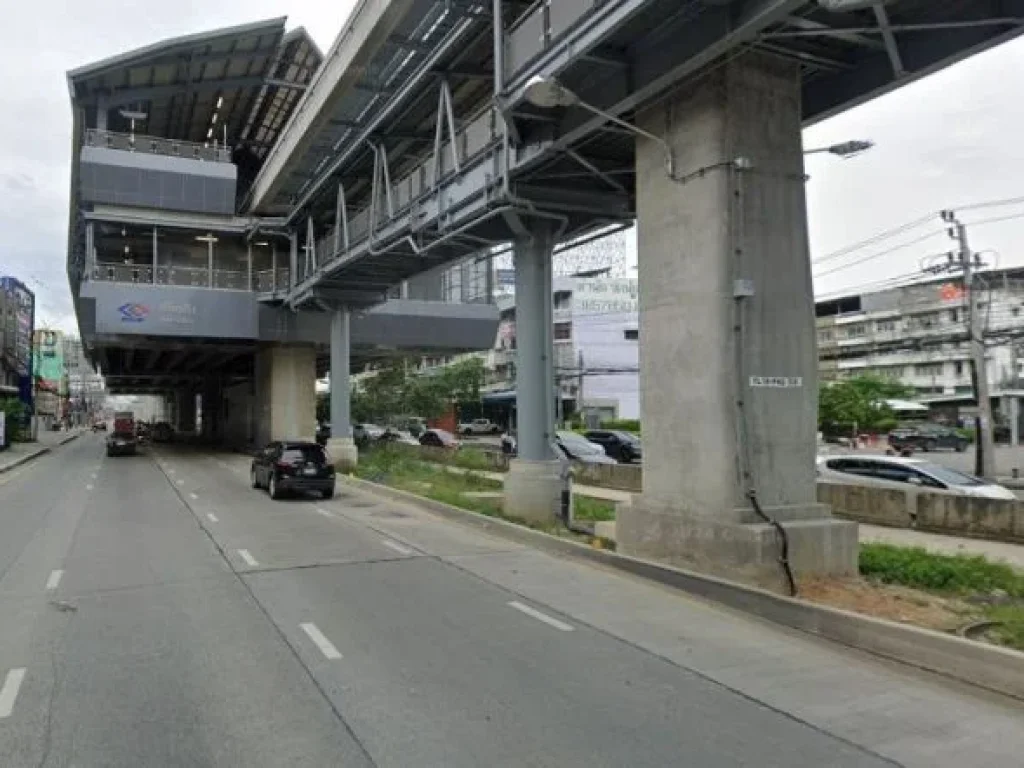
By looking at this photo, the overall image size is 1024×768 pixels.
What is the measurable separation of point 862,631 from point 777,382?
4001 mm

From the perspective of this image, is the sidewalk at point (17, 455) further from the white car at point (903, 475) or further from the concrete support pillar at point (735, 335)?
the concrete support pillar at point (735, 335)

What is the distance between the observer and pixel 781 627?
9469 millimetres

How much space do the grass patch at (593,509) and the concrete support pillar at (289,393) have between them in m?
26.3

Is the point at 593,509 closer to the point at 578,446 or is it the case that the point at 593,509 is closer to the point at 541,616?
the point at 541,616

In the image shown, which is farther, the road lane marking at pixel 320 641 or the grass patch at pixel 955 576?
the grass patch at pixel 955 576

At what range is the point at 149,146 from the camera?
4562cm

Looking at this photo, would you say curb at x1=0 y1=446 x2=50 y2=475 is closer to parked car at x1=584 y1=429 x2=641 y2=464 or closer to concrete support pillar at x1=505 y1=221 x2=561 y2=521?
parked car at x1=584 y1=429 x2=641 y2=464

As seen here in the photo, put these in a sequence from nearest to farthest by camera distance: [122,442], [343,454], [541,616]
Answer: [541,616]
[343,454]
[122,442]

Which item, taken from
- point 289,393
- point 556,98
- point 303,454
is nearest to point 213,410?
point 289,393

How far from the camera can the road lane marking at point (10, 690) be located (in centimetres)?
652

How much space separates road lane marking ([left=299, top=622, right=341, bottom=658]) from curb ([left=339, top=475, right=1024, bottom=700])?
15.1ft

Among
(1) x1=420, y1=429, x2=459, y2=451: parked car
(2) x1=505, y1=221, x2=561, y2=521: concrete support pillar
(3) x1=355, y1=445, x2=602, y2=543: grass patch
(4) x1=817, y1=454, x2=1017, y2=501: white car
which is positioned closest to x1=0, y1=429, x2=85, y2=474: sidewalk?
(3) x1=355, y1=445, x2=602, y2=543: grass patch

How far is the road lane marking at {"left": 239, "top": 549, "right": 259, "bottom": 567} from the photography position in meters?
13.5

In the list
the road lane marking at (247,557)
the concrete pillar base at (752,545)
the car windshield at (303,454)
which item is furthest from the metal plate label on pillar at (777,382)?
the car windshield at (303,454)
